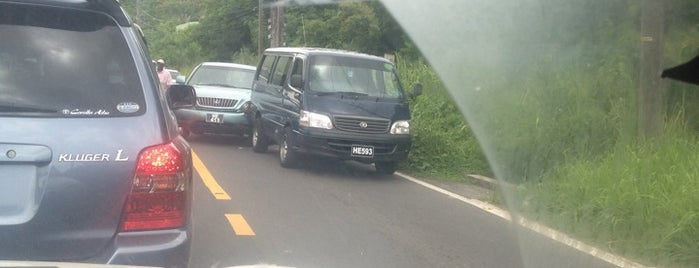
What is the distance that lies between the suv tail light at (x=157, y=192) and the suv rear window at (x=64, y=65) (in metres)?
0.23

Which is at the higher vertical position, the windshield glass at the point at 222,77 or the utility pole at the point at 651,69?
the utility pole at the point at 651,69

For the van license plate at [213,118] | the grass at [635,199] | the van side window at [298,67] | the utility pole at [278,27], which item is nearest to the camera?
the grass at [635,199]

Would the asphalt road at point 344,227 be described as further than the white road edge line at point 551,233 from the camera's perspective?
No

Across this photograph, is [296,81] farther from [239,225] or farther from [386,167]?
[239,225]

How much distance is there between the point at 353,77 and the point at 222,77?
4.50 m

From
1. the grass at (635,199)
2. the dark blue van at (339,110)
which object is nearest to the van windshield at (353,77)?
the dark blue van at (339,110)

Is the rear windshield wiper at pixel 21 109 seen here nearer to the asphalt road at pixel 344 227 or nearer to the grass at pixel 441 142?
the asphalt road at pixel 344 227

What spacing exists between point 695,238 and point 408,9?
1328 cm

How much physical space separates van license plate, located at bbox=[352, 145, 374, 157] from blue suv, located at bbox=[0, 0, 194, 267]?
7635 mm

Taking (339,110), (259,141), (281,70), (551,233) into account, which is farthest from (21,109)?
(259,141)

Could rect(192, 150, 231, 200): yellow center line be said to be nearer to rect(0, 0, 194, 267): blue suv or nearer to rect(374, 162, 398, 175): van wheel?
rect(374, 162, 398, 175): van wheel

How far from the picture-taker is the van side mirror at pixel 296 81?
1234 centimetres

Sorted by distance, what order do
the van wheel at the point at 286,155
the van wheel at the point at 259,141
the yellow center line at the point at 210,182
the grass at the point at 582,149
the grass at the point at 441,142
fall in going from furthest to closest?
the van wheel at the point at 259,141 < the grass at the point at 441,142 < the van wheel at the point at 286,155 < the yellow center line at the point at 210,182 < the grass at the point at 582,149

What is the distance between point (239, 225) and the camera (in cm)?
799
